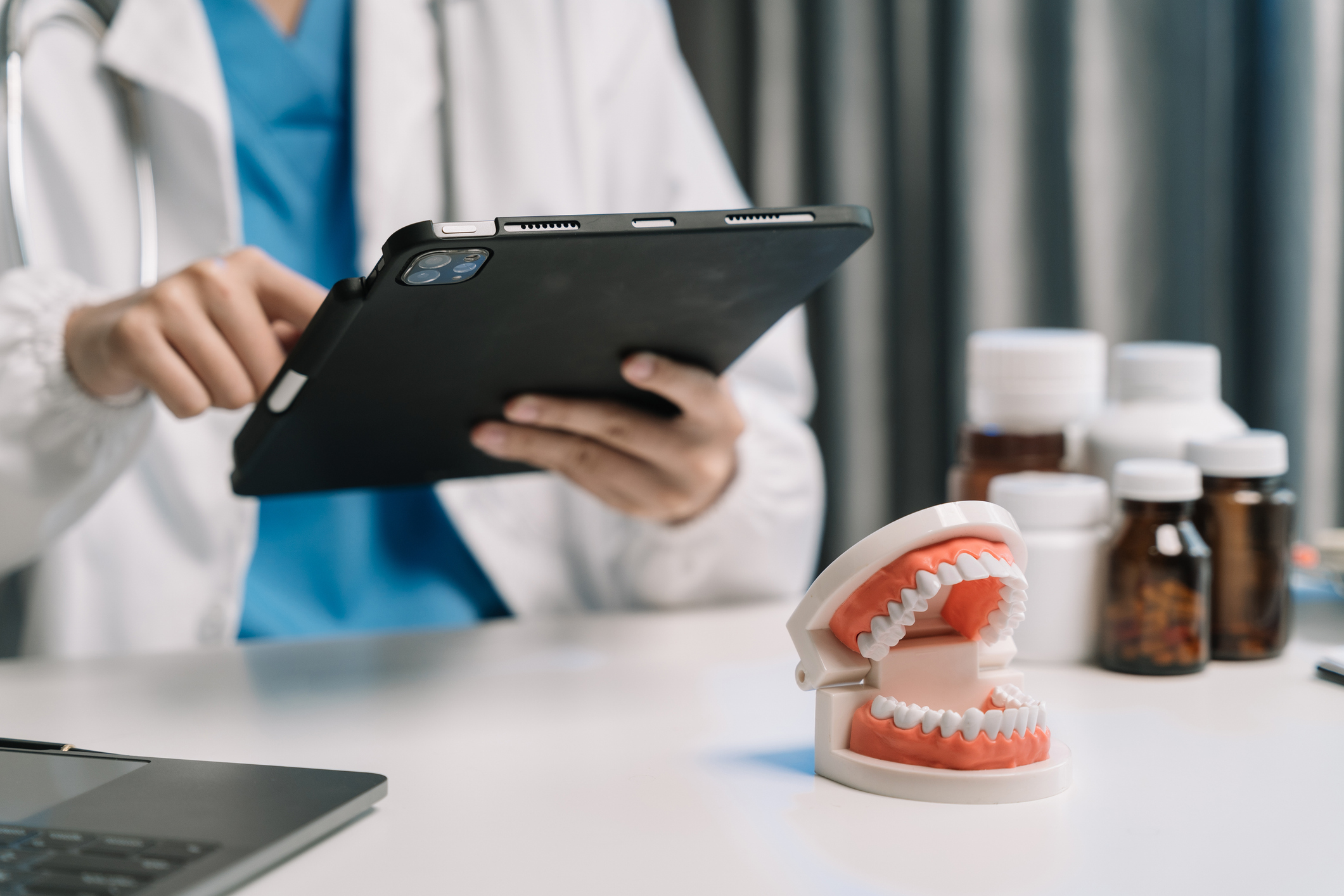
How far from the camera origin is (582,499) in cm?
104

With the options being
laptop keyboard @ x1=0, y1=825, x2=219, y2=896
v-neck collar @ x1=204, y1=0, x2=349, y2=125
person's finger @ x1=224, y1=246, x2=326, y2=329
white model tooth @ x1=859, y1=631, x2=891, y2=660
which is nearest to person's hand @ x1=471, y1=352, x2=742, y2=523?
person's finger @ x1=224, y1=246, x2=326, y2=329

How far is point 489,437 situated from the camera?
2.14ft

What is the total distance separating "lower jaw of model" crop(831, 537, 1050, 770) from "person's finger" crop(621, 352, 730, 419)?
0.20 m

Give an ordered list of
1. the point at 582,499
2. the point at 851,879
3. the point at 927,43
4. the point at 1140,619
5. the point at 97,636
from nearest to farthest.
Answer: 1. the point at 851,879
2. the point at 1140,619
3. the point at 97,636
4. the point at 582,499
5. the point at 927,43

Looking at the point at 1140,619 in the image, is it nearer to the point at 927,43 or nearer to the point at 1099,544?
the point at 1099,544

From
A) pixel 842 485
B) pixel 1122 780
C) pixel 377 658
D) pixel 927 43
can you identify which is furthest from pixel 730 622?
pixel 927 43

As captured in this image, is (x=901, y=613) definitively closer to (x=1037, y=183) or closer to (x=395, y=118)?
(x=395, y=118)

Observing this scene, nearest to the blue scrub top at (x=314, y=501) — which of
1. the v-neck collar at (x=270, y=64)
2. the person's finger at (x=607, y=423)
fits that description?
the v-neck collar at (x=270, y=64)

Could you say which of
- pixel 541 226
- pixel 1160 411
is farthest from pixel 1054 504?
pixel 541 226

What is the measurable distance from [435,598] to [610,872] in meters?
0.60

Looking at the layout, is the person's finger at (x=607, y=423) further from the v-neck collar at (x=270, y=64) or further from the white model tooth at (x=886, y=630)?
the v-neck collar at (x=270, y=64)

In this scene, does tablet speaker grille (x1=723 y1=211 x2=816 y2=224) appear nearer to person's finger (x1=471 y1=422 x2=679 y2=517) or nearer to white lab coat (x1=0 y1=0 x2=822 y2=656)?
person's finger (x1=471 y1=422 x2=679 y2=517)

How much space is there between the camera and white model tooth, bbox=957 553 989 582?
409 millimetres

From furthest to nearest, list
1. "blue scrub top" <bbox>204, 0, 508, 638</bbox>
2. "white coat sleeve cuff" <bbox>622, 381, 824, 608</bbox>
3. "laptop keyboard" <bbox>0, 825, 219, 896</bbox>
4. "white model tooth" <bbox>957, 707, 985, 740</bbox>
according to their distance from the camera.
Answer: "blue scrub top" <bbox>204, 0, 508, 638</bbox>, "white coat sleeve cuff" <bbox>622, 381, 824, 608</bbox>, "white model tooth" <bbox>957, 707, 985, 740</bbox>, "laptop keyboard" <bbox>0, 825, 219, 896</bbox>
